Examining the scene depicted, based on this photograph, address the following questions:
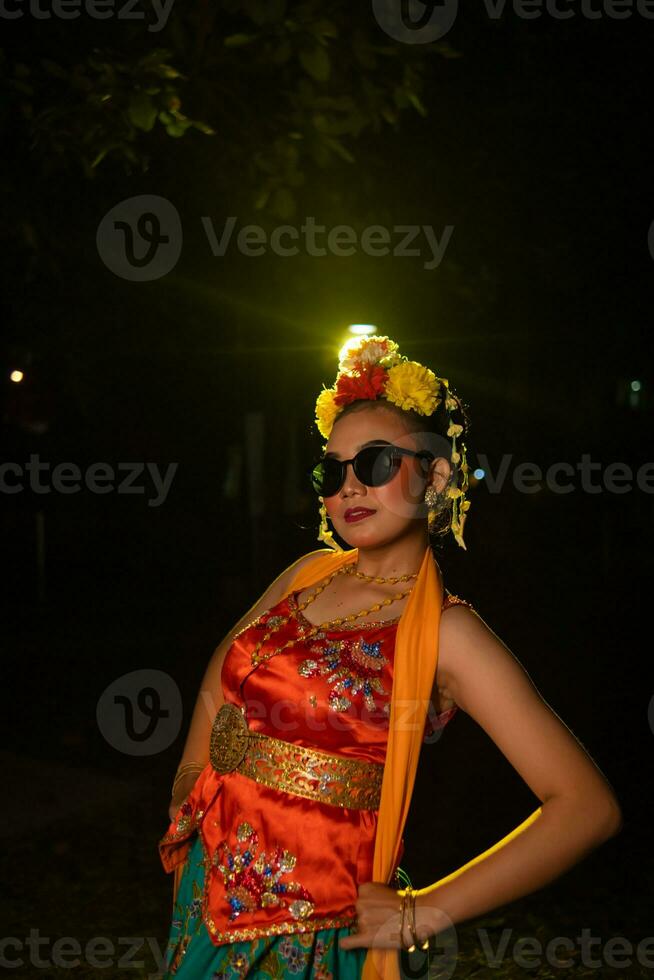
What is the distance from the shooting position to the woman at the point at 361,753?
2104mm

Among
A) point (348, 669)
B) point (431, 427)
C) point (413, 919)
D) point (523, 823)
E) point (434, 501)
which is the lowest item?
point (413, 919)

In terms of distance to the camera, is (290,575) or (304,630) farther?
(290,575)

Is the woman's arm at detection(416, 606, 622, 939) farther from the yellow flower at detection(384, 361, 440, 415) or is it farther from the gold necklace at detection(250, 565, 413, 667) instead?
the yellow flower at detection(384, 361, 440, 415)

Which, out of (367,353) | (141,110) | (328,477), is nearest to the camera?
(328,477)

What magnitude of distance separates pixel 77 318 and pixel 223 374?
342cm

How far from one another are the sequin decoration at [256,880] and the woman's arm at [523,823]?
133mm

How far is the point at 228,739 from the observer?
2373 mm

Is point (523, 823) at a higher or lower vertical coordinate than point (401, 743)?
lower

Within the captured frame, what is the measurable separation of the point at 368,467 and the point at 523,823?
84 cm

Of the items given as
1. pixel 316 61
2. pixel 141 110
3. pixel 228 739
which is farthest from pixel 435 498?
pixel 141 110

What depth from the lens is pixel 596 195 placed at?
42.7 feet

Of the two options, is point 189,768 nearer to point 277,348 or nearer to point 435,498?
point 435,498

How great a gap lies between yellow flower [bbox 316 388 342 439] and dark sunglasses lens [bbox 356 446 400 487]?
22 centimetres

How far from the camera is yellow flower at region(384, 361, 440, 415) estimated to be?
2.53 m
